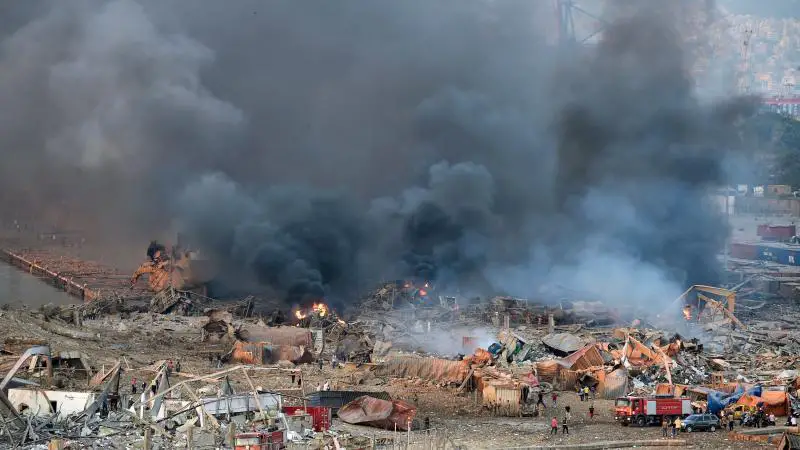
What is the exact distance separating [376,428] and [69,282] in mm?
37109

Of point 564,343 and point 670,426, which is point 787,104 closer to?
point 564,343

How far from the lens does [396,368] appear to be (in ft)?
128

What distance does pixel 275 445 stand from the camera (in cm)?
2377

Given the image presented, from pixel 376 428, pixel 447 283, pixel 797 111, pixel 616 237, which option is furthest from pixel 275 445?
pixel 797 111

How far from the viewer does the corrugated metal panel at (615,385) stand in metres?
36.2

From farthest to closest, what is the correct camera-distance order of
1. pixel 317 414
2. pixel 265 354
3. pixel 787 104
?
pixel 787 104 < pixel 265 354 < pixel 317 414

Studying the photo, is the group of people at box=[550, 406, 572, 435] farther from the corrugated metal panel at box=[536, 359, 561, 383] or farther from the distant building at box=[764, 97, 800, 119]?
the distant building at box=[764, 97, 800, 119]

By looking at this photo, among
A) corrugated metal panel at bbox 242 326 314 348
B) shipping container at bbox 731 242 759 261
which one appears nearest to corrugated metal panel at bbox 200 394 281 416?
corrugated metal panel at bbox 242 326 314 348

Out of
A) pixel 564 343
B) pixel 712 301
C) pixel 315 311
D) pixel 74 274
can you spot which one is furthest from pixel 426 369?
pixel 74 274

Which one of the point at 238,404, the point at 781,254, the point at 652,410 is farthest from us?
the point at 781,254

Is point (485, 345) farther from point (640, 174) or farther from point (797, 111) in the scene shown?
point (797, 111)

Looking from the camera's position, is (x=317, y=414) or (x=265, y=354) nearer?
(x=317, y=414)

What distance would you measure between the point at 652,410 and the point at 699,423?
4.17 ft

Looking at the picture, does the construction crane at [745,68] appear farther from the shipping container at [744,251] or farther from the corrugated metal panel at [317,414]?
the corrugated metal panel at [317,414]
